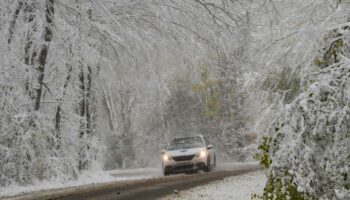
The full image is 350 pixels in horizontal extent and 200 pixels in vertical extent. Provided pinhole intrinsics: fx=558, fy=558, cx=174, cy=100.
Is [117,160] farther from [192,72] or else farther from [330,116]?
[330,116]

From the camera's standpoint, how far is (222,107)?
4725 cm

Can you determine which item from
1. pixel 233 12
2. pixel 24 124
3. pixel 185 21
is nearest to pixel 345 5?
pixel 233 12

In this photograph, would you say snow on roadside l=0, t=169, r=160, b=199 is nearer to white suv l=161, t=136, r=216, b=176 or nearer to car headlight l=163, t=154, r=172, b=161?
car headlight l=163, t=154, r=172, b=161

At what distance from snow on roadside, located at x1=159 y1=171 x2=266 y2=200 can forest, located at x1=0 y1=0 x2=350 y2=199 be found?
129 cm

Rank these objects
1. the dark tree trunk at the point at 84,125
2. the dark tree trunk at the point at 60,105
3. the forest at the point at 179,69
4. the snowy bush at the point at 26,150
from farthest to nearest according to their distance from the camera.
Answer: the dark tree trunk at the point at 84,125
the dark tree trunk at the point at 60,105
the snowy bush at the point at 26,150
the forest at the point at 179,69

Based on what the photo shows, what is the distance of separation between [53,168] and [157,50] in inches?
276

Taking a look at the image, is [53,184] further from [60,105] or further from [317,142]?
[317,142]

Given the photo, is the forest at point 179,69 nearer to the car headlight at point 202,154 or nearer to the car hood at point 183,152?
the car hood at point 183,152

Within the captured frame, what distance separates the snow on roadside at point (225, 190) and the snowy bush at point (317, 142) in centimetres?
562

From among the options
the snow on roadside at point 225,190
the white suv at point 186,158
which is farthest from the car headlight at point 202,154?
the snow on roadside at point 225,190

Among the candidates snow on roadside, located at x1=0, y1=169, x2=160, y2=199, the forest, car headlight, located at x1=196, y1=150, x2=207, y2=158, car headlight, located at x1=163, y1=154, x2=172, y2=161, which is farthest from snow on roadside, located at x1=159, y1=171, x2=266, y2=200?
snow on roadside, located at x1=0, y1=169, x2=160, y2=199

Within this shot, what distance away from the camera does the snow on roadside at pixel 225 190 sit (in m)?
12.8

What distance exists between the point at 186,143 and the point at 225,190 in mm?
9223

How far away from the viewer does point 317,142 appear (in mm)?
6879
